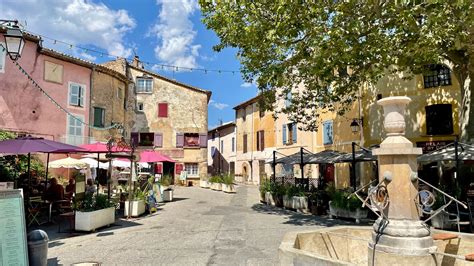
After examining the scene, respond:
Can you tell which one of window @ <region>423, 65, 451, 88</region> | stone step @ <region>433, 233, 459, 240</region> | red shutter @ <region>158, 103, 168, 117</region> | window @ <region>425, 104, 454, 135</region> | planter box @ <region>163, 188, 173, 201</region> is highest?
red shutter @ <region>158, 103, 168, 117</region>

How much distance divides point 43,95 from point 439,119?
68.5 feet

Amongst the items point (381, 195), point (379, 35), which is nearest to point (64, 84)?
point (379, 35)

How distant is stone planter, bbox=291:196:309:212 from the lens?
14.1 metres

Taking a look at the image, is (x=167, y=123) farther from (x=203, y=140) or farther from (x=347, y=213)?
(x=347, y=213)

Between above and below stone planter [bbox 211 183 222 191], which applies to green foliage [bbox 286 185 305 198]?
above

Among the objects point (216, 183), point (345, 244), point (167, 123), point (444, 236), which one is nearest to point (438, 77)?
point (444, 236)

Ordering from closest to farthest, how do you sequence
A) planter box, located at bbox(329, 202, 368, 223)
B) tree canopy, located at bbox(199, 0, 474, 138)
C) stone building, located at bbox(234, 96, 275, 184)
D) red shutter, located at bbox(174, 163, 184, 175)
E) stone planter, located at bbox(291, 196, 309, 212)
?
tree canopy, located at bbox(199, 0, 474, 138)
planter box, located at bbox(329, 202, 368, 223)
stone planter, located at bbox(291, 196, 309, 212)
stone building, located at bbox(234, 96, 275, 184)
red shutter, located at bbox(174, 163, 184, 175)

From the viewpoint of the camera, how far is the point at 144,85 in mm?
32000

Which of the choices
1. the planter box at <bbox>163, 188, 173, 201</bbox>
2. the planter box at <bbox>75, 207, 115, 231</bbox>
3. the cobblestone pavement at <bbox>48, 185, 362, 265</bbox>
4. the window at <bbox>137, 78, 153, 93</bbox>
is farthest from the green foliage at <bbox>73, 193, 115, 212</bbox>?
the window at <bbox>137, 78, 153, 93</bbox>

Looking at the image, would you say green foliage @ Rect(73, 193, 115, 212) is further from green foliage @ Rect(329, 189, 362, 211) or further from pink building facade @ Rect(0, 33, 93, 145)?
pink building facade @ Rect(0, 33, 93, 145)

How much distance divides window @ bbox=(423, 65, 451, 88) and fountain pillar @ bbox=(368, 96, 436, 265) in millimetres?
13964

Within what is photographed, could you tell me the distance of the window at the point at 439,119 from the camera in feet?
53.5

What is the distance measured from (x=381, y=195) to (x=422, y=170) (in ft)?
46.8

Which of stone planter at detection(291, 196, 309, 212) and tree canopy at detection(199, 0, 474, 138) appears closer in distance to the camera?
tree canopy at detection(199, 0, 474, 138)
